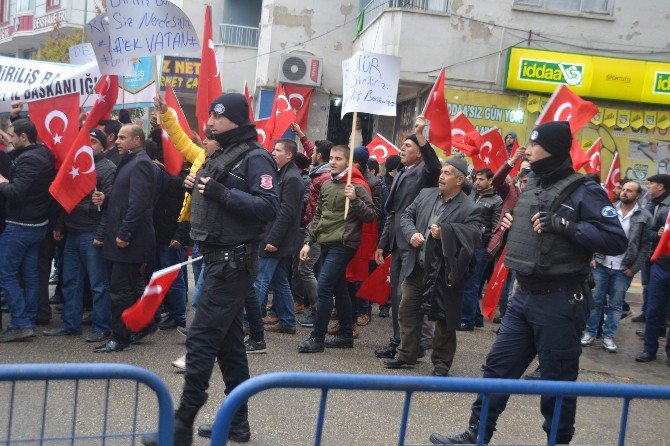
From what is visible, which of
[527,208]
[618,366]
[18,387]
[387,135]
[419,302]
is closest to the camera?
[18,387]

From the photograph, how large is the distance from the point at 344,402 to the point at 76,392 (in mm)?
1043

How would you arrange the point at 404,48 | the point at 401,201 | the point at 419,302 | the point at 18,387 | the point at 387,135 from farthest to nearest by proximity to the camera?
the point at 387,135 < the point at 404,48 < the point at 401,201 < the point at 419,302 < the point at 18,387

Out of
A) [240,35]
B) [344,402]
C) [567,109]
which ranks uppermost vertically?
[240,35]

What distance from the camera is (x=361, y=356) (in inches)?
307

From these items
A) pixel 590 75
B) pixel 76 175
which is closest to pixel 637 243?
pixel 76 175

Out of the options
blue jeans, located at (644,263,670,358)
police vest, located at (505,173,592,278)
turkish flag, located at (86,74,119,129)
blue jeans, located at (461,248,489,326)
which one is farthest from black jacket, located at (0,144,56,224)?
blue jeans, located at (644,263,670,358)

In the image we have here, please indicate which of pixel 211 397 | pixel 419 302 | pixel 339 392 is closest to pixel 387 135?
pixel 419 302

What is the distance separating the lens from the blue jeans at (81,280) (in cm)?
762

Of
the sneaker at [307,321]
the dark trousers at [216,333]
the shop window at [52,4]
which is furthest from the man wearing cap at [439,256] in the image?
the shop window at [52,4]

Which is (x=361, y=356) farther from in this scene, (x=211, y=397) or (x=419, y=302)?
(x=211, y=397)

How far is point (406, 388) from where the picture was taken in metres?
2.99

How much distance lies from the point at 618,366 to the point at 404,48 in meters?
10.5

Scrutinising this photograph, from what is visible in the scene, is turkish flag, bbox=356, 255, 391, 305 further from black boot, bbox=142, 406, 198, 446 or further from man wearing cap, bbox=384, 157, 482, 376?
black boot, bbox=142, 406, 198, 446

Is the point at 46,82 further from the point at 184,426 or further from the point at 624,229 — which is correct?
the point at 624,229
